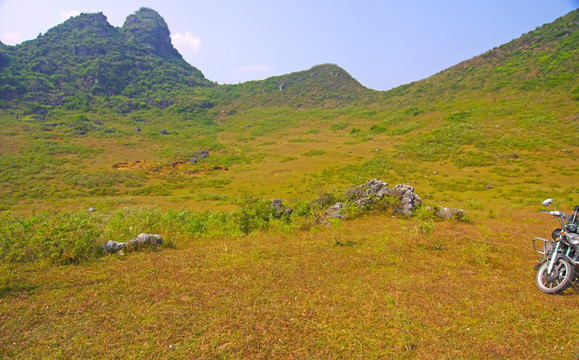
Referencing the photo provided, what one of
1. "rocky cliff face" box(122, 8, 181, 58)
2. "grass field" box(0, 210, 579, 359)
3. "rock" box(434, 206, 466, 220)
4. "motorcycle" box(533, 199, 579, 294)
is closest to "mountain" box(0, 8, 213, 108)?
"rocky cliff face" box(122, 8, 181, 58)

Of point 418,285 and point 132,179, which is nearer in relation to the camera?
point 418,285

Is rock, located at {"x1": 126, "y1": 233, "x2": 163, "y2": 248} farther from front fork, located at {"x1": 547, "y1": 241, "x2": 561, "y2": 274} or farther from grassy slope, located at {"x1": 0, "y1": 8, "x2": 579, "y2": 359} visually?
front fork, located at {"x1": 547, "y1": 241, "x2": 561, "y2": 274}

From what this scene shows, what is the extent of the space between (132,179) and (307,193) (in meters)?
25.9

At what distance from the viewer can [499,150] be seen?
126 ft

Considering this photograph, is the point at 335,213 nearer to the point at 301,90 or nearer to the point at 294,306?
the point at 294,306

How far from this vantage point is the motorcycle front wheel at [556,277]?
198 inches

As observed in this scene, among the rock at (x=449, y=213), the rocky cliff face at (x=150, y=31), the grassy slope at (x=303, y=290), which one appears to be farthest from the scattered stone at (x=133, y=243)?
the rocky cliff face at (x=150, y=31)

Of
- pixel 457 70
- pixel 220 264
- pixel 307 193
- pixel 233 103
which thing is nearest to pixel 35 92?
pixel 233 103

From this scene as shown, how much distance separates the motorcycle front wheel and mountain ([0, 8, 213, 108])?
11035 cm

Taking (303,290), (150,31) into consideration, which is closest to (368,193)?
(303,290)

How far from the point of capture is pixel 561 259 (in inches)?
203

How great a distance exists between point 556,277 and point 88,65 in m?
143

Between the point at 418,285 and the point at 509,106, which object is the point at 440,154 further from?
the point at 418,285

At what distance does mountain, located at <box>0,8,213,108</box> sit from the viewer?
85.4 m
